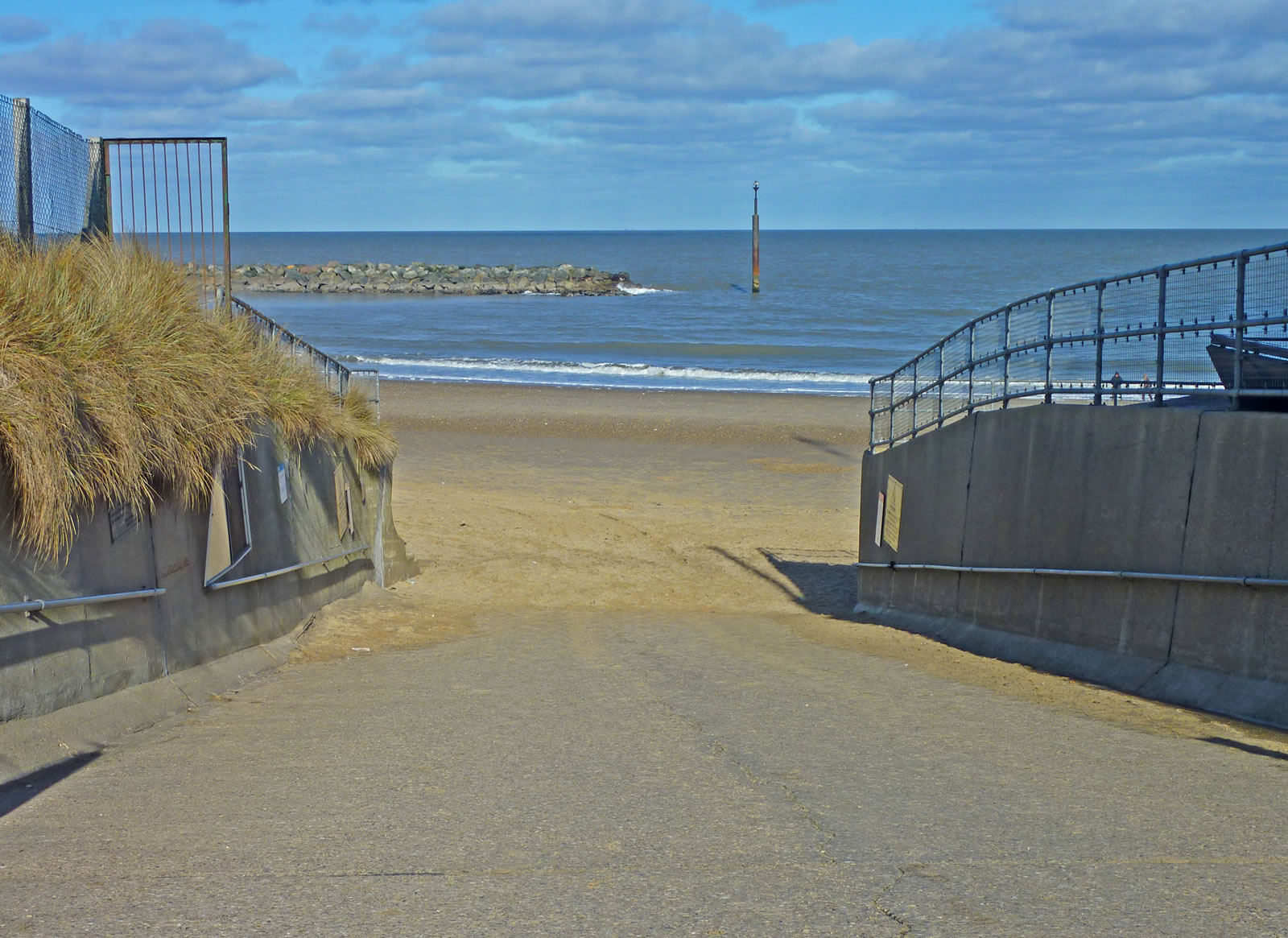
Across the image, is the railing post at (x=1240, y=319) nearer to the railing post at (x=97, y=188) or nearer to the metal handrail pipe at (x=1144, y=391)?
the metal handrail pipe at (x=1144, y=391)

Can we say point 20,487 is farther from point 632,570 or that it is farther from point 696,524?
point 696,524

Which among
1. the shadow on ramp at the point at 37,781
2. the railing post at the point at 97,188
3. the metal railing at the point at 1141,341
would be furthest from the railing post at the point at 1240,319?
the railing post at the point at 97,188

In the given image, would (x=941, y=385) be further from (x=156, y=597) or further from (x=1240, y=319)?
(x=156, y=597)

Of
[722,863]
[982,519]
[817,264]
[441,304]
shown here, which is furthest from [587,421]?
[817,264]

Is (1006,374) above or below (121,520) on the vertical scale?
above

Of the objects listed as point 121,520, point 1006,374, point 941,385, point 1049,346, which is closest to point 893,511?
point 941,385

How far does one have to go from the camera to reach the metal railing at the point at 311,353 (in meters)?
10.8

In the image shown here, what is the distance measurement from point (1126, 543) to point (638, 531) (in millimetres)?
9161

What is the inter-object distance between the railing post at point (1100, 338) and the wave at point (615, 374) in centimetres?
2630

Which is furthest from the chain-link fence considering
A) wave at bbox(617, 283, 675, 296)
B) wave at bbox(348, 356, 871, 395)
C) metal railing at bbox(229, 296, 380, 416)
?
wave at bbox(617, 283, 675, 296)

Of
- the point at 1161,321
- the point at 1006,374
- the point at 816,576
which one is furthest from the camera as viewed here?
the point at 816,576

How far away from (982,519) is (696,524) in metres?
7.27

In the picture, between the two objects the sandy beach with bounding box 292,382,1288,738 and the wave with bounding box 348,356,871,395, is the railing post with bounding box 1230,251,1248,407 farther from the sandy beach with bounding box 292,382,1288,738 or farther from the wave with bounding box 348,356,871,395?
the wave with bounding box 348,356,871,395

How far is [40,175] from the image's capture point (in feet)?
32.6
